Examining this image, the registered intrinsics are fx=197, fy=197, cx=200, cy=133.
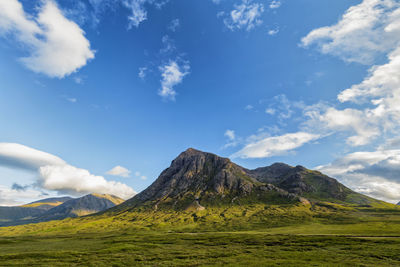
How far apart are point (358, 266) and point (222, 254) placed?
38.9m

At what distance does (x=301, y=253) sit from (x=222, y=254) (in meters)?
26.5

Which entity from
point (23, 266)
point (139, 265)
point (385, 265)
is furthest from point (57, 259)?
point (385, 265)

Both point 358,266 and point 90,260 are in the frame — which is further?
point 90,260

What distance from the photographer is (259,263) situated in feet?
183

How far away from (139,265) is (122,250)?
32.7 m

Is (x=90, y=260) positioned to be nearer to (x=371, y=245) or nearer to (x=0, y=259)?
(x=0, y=259)

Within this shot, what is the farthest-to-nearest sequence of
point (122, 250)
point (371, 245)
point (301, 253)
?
point (122, 250)
point (371, 245)
point (301, 253)

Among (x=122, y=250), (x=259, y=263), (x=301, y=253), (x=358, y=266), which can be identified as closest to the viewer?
(x=358, y=266)

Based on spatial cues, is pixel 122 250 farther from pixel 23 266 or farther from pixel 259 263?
pixel 259 263

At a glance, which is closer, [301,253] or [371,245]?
[301,253]

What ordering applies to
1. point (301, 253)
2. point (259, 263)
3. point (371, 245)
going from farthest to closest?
point (371, 245)
point (301, 253)
point (259, 263)

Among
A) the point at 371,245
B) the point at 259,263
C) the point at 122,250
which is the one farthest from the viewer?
the point at 122,250

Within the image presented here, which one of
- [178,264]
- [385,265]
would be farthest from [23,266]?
[385,265]

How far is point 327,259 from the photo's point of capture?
57.0 metres
